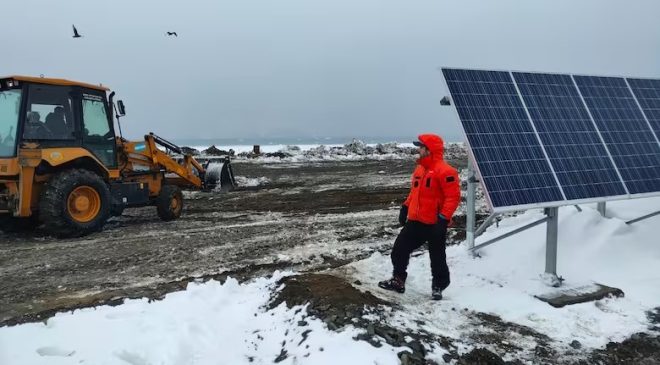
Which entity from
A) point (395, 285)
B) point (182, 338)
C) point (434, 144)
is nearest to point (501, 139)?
point (434, 144)

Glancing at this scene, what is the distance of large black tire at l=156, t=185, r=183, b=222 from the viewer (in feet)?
38.4

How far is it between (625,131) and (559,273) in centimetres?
225

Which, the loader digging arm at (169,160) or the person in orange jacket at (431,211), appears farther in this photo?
the loader digging arm at (169,160)

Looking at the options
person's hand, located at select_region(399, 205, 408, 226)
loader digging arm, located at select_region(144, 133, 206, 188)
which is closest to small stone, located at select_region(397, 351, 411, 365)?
person's hand, located at select_region(399, 205, 408, 226)

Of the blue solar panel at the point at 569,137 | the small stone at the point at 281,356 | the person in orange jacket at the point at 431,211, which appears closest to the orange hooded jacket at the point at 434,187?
the person in orange jacket at the point at 431,211

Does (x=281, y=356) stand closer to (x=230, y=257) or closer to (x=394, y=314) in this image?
(x=394, y=314)

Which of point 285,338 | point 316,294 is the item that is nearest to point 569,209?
point 316,294

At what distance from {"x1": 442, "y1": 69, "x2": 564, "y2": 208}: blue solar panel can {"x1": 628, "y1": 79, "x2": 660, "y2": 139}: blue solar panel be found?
2.46 m

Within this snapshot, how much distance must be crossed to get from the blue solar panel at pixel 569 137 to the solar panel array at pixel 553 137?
14 millimetres

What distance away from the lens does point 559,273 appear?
6.55 m

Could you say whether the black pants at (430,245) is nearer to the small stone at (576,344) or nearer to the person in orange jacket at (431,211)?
the person in orange jacket at (431,211)

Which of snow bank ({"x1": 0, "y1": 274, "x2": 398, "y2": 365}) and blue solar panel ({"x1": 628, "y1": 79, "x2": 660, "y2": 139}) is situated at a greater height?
blue solar panel ({"x1": 628, "y1": 79, "x2": 660, "y2": 139})

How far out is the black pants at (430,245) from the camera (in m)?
5.79

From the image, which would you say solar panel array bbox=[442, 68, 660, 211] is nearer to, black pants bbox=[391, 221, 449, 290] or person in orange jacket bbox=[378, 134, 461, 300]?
person in orange jacket bbox=[378, 134, 461, 300]
